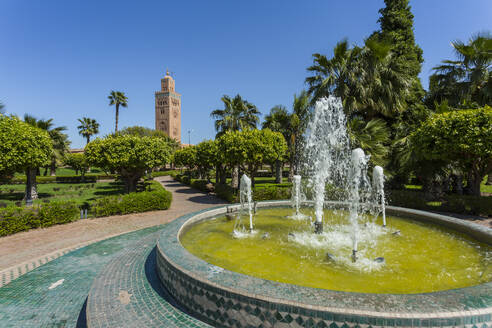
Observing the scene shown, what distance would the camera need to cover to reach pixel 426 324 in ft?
7.93

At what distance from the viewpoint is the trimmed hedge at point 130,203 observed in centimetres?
1175

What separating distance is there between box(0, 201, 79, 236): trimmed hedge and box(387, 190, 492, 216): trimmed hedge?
660 inches

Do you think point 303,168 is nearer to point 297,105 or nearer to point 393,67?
point 297,105

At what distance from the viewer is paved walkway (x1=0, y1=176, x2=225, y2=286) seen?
6336 millimetres

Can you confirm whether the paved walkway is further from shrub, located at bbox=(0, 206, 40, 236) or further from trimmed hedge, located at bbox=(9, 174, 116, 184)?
trimmed hedge, located at bbox=(9, 174, 116, 184)

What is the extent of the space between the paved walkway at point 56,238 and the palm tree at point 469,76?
1873cm

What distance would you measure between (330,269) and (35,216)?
458 inches

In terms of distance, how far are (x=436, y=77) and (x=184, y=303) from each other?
20.1m

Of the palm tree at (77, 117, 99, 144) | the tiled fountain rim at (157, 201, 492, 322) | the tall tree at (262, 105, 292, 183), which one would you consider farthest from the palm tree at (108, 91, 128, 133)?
the tiled fountain rim at (157, 201, 492, 322)

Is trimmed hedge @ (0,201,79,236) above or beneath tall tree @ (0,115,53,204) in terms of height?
beneath

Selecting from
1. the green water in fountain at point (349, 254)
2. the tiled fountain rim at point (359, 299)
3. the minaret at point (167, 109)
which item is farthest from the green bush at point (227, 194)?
the minaret at point (167, 109)

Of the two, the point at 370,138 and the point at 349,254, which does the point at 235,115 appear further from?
the point at 349,254

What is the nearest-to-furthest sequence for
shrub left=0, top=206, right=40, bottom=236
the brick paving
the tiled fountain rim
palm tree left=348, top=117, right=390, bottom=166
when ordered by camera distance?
the tiled fountain rim, the brick paving, shrub left=0, top=206, right=40, bottom=236, palm tree left=348, top=117, right=390, bottom=166

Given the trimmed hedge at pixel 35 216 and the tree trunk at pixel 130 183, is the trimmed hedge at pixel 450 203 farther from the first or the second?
the tree trunk at pixel 130 183
